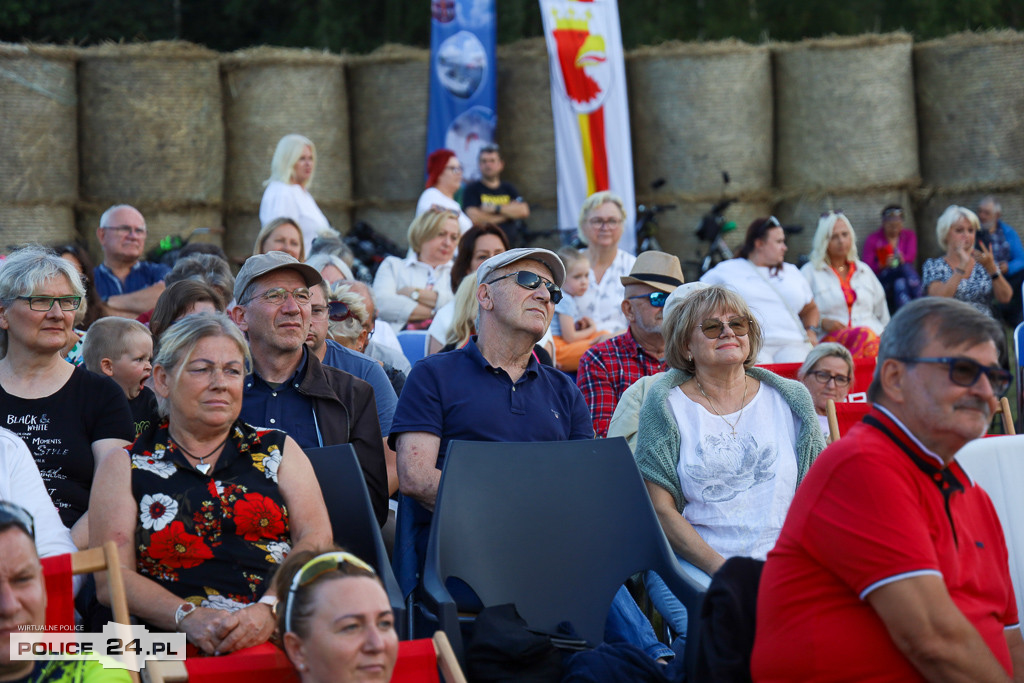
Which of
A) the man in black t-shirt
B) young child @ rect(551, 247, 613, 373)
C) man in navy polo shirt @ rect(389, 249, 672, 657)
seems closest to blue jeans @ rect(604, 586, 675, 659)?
man in navy polo shirt @ rect(389, 249, 672, 657)

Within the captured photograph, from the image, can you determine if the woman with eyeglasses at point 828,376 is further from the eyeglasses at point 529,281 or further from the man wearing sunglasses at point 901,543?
the man wearing sunglasses at point 901,543

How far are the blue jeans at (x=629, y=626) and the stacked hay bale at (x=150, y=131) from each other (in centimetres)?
662

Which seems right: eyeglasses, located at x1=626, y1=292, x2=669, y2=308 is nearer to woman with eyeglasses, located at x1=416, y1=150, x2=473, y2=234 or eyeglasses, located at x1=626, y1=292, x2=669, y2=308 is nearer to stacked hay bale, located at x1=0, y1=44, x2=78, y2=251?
woman with eyeglasses, located at x1=416, y1=150, x2=473, y2=234

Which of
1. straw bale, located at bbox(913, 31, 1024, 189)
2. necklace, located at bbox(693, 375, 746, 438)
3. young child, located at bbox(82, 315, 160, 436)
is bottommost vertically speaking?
necklace, located at bbox(693, 375, 746, 438)

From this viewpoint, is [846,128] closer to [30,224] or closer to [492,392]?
[30,224]

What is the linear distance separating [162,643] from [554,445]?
1.22 metres

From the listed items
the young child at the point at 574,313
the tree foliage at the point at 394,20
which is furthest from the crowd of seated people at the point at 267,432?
the tree foliage at the point at 394,20

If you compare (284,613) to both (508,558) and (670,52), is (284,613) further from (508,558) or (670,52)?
(670,52)

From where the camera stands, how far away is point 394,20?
11914 mm

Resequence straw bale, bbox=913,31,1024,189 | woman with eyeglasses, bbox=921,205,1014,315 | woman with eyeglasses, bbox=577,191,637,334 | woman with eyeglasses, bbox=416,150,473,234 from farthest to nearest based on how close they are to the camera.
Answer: straw bale, bbox=913,31,1024,189
woman with eyeglasses, bbox=416,150,473,234
woman with eyeglasses, bbox=921,205,1014,315
woman with eyeglasses, bbox=577,191,637,334

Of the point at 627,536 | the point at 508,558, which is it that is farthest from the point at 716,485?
the point at 508,558

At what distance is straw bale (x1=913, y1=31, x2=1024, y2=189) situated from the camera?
381 inches

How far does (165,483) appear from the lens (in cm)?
295

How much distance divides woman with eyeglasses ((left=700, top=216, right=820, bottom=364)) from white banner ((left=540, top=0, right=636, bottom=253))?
6.98ft
